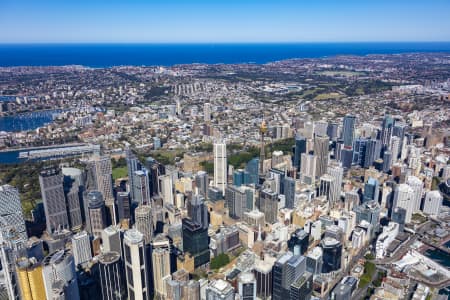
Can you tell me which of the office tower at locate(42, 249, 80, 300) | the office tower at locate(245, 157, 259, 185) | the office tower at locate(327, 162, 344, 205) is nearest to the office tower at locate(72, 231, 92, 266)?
the office tower at locate(42, 249, 80, 300)

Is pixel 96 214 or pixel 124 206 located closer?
pixel 96 214

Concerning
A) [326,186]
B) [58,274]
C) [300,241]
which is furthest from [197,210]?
[326,186]

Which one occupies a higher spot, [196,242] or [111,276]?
[111,276]

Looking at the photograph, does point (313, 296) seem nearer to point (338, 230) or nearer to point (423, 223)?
point (338, 230)

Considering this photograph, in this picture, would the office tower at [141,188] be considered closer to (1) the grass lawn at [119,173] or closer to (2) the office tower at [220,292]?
(1) the grass lawn at [119,173]

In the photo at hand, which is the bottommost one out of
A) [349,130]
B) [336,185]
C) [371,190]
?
[336,185]

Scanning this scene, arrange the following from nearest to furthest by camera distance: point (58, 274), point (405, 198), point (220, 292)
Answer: point (58, 274), point (220, 292), point (405, 198)

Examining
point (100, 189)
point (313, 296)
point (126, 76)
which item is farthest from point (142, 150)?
point (126, 76)

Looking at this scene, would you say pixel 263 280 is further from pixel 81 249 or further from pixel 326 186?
pixel 326 186

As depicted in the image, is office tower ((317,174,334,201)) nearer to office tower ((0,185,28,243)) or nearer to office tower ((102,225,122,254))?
office tower ((102,225,122,254))
